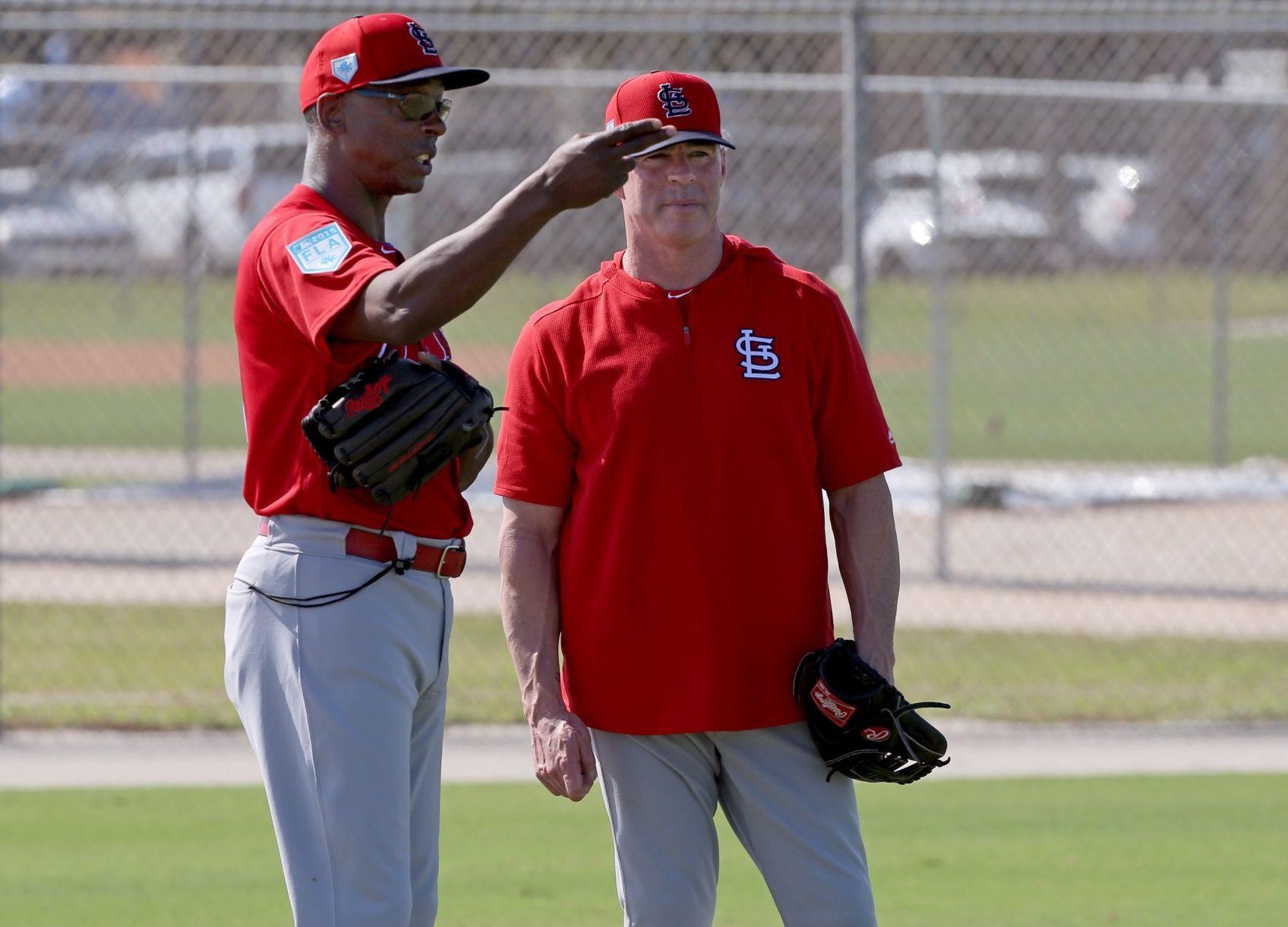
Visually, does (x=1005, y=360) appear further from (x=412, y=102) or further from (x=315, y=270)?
(x=315, y=270)

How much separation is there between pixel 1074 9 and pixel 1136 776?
309 centimetres

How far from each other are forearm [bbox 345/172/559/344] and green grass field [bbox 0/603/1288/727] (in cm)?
445

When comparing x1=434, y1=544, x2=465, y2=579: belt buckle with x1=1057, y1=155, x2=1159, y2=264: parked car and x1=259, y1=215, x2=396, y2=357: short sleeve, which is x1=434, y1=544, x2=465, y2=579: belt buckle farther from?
x1=1057, y1=155, x2=1159, y2=264: parked car

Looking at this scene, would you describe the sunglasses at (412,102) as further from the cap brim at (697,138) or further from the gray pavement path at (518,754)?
the gray pavement path at (518,754)

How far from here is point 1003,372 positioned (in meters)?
20.0

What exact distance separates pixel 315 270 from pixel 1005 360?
60.4 ft

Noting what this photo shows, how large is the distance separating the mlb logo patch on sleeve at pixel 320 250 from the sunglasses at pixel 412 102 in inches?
12.3

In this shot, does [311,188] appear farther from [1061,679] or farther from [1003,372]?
[1003,372]

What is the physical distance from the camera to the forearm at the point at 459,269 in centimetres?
287

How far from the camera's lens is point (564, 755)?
11.0ft

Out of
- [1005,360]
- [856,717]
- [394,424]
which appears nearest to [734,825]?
[856,717]

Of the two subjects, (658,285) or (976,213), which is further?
(976,213)

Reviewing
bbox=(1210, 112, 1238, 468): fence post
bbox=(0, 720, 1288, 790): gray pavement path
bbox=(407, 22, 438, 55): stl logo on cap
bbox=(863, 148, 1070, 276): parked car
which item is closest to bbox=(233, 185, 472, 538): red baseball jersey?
bbox=(407, 22, 438, 55): stl logo on cap

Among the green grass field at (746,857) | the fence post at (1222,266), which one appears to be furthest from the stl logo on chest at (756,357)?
the fence post at (1222,266)
